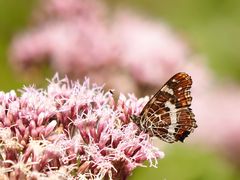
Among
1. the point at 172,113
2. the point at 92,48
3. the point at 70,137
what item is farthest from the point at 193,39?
the point at 70,137

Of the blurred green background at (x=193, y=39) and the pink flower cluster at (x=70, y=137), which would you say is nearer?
the pink flower cluster at (x=70, y=137)

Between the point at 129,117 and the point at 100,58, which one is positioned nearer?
the point at 129,117

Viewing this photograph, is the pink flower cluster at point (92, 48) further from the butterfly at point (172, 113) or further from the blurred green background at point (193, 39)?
the butterfly at point (172, 113)

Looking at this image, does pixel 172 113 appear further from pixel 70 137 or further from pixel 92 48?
pixel 92 48

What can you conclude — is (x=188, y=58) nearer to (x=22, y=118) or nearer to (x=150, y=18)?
(x=150, y=18)

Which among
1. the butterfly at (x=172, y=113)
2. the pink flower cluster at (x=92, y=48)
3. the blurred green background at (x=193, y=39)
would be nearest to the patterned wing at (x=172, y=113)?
the butterfly at (x=172, y=113)

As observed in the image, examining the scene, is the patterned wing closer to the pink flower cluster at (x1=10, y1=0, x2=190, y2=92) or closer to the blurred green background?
the pink flower cluster at (x1=10, y1=0, x2=190, y2=92)

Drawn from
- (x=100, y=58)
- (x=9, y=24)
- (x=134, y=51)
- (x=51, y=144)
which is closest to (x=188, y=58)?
(x=134, y=51)
